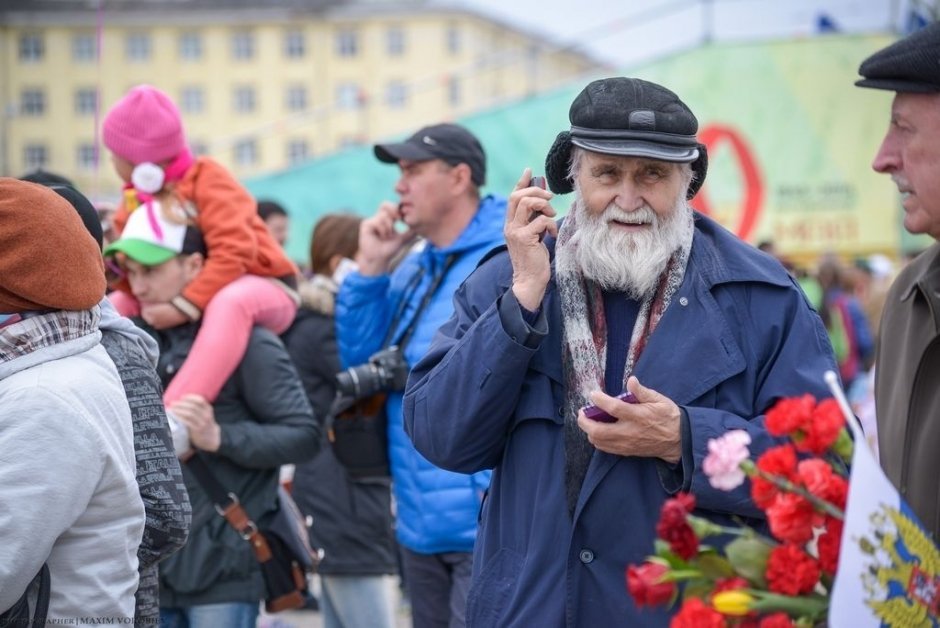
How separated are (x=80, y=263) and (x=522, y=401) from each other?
1.12m

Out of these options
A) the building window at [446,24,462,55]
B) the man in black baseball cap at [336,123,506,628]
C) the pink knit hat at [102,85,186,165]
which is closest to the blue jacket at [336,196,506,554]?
the man in black baseball cap at [336,123,506,628]

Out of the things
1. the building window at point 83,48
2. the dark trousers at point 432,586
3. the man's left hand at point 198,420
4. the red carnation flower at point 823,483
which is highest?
the red carnation flower at point 823,483

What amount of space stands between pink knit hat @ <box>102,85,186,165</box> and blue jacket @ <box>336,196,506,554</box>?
89cm

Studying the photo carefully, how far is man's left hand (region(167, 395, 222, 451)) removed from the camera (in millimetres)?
4574

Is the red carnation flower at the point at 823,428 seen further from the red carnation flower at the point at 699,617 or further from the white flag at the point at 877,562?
the red carnation flower at the point at 699,617

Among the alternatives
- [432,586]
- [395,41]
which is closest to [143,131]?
[432,586]

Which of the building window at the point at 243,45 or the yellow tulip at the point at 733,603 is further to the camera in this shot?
the building window at the point at 243,45

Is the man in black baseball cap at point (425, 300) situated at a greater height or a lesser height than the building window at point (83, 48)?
greater

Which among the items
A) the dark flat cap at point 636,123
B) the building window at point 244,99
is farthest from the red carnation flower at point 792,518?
the building window at point 244,99

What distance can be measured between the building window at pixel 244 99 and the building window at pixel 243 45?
7.77 feet

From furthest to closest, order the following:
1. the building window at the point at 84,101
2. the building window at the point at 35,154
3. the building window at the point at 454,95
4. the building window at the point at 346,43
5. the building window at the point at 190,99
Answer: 1. the building window at the point at 346,43
2. the building window at the point at 84,101
3. the building window at the point at 190,99
4. the building window at the point at 35,154
5. the building window at the point at 454,95

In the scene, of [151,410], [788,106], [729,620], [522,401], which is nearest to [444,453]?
[522,401]

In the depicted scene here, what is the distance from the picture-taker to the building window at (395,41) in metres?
91.9

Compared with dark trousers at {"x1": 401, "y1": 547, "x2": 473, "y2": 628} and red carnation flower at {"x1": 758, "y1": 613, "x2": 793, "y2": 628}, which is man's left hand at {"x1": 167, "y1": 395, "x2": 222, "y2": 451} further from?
red carnation flower at {"x1": 758, "y1": 613, "x2": 793, "y2": 628}
